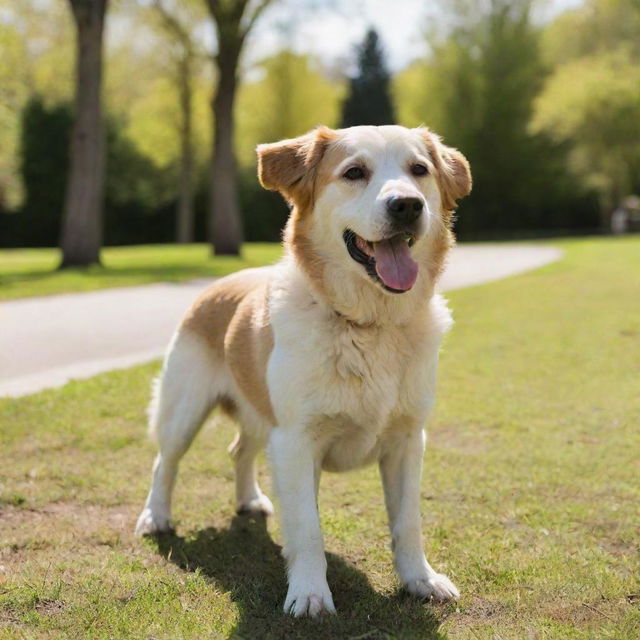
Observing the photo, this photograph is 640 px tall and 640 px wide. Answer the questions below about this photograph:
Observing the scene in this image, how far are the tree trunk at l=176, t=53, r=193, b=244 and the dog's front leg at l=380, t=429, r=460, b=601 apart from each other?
31498 millimetres

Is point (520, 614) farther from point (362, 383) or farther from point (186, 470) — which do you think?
point (186, 470)

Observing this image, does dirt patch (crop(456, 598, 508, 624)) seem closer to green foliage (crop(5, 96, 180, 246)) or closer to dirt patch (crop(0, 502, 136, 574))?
dirt patch (crop(0, 502, 136, 574))

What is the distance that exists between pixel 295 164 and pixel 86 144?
14300 millimetres

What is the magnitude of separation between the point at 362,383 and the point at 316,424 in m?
0.25

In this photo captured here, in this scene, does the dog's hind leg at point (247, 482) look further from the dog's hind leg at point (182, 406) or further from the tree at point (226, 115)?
the tree at point (226, 115)

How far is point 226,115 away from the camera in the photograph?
21031 millimetres

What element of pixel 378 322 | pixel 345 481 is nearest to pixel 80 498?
pixel 345 481

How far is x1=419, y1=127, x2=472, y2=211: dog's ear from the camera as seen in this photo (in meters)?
3.65

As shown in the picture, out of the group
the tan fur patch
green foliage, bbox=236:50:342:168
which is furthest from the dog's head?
green foliage, bbox=236:50:342:168

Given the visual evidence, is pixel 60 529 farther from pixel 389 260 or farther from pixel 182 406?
pixel 389 260

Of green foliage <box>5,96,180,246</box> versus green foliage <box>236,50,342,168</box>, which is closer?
green foliage <box>5,96,180,246</box>

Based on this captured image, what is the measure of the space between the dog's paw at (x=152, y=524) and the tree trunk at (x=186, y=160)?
30906 mm

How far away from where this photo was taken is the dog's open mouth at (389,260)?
3250 millimetres

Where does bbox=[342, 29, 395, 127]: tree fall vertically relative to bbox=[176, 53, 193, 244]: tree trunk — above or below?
above
